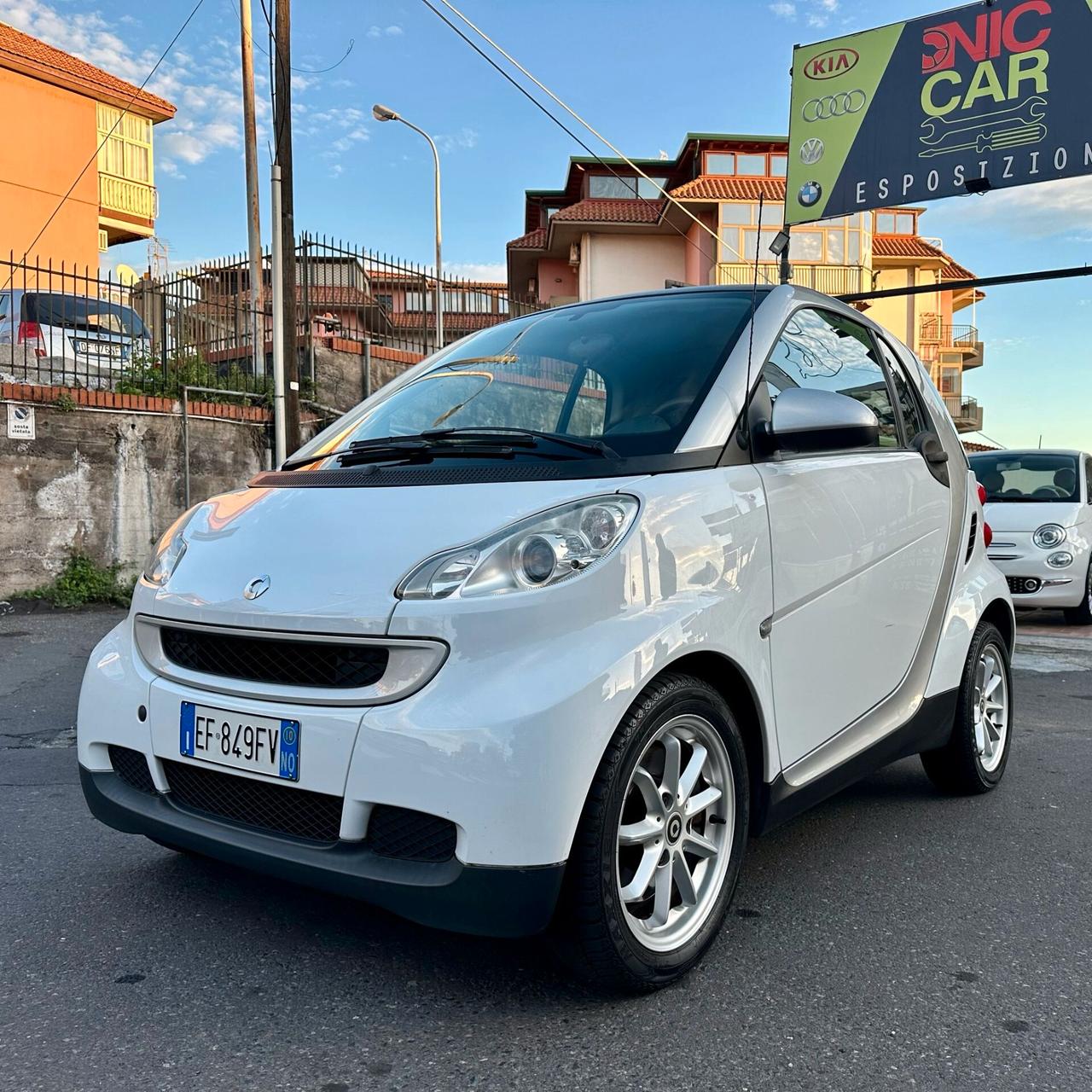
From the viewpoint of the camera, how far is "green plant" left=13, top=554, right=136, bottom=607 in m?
8.95

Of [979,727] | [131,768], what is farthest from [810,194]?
[131,768]

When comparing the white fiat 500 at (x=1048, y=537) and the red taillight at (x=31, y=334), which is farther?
the red taillight at (x=31, y=334)

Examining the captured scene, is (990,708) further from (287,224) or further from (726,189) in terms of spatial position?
(726,189)

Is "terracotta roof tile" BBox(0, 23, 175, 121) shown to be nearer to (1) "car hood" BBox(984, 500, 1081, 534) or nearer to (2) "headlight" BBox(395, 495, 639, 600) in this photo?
(1) "car hood" BBox(984, 500, 1081, 534)

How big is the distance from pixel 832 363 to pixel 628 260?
1165 inches

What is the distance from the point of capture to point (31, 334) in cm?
1000

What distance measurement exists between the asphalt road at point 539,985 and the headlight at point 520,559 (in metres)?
0.91

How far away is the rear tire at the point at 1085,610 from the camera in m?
9.74

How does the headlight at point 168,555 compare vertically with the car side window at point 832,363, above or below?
below

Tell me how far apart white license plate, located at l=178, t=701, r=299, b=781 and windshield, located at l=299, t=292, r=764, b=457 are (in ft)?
2.82

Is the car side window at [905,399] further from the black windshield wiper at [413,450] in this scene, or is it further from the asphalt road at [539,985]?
the black windshield wiper at [413,450]

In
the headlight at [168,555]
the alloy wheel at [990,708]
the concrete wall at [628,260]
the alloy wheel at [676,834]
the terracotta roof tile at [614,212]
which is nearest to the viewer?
the alloy wheel at [676,834]

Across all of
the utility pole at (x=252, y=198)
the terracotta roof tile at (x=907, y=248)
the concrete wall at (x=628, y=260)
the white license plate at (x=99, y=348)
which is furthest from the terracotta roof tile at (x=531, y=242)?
the white license plate at (x=99, y=348)

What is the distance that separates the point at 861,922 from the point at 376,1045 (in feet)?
4.35
